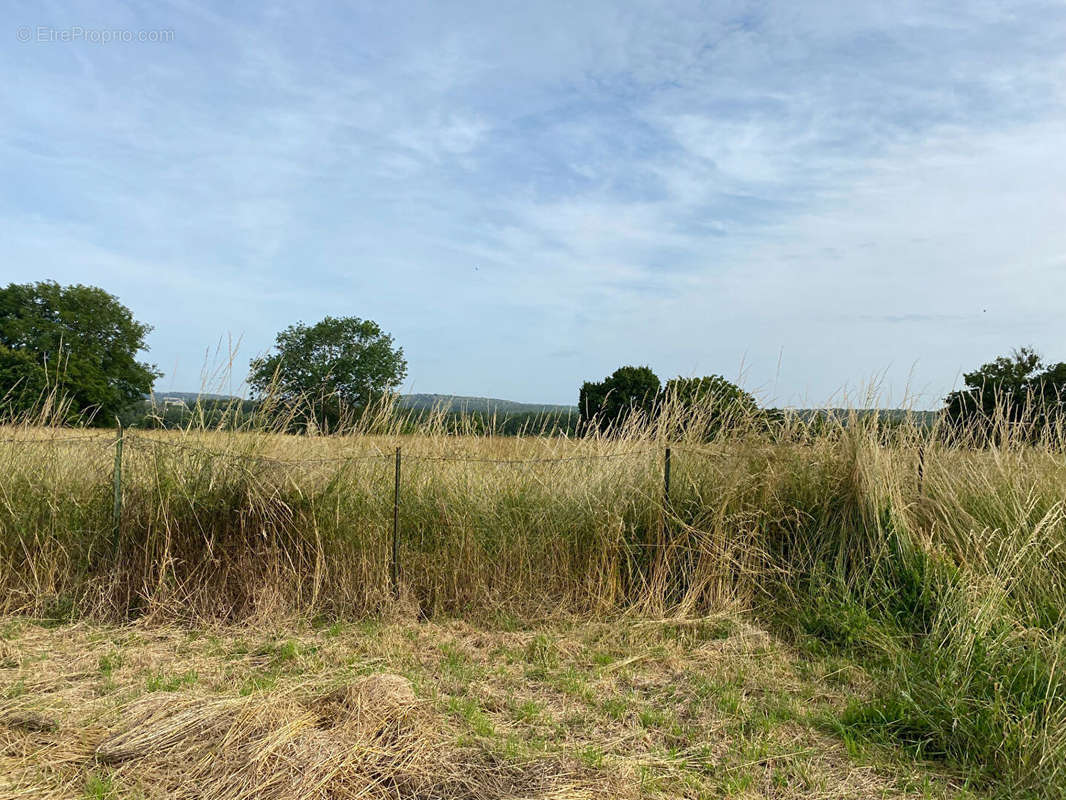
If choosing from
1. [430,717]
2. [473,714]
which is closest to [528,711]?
[473,714]

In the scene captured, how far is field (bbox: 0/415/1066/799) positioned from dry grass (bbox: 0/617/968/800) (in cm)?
2

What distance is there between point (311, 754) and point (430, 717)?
0.65 meters

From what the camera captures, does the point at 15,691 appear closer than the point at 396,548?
Yes

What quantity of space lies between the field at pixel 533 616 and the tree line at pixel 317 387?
339 millimetres

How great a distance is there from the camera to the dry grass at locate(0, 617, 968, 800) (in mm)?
2777

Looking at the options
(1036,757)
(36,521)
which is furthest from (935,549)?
(36,521)

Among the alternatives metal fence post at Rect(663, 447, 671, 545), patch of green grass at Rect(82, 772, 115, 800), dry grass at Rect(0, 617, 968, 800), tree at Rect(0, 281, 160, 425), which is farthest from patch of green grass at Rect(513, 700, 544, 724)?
tree at Rect(0, 281, 160, 425)

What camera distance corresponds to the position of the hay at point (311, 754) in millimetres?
2680

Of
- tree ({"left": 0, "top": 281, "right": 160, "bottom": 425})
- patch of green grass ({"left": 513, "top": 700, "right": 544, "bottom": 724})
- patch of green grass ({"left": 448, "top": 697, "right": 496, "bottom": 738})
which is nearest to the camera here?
patch of green grass ({"left": 448, "top": 697, "right": 496, "bottom": 738})

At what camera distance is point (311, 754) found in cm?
282

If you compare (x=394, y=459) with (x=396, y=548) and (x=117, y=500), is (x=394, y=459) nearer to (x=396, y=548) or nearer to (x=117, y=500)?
(x=396, y=548)

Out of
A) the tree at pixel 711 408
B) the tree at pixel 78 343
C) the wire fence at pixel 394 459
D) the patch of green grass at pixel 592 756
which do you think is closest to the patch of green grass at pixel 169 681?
the wire fence at pixel 394 459

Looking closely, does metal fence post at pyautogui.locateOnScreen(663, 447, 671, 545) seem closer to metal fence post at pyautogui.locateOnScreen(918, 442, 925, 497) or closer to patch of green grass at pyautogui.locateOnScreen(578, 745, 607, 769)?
metal fence post at pyautogui.locateOnScreen(918, 442, 925, 497)

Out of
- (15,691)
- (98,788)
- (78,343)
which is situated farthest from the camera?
(78,343)
